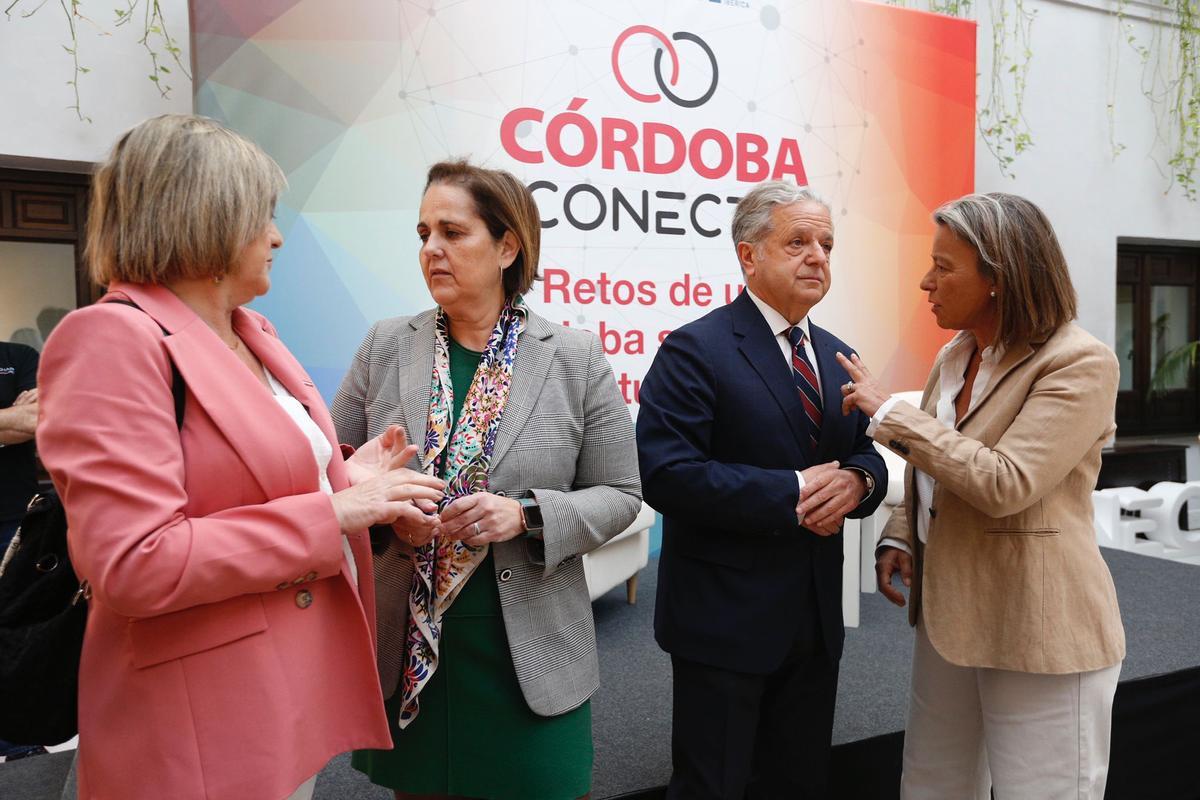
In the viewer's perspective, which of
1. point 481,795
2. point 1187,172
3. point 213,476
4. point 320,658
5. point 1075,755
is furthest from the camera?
point 1187,172

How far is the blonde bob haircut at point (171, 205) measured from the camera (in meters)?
1.15

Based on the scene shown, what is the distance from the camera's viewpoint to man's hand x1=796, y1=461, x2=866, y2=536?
5.83 ft

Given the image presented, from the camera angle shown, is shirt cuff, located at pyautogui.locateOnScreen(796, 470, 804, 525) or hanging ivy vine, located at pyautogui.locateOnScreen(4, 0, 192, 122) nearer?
shirt cuff, located at pyautogui.locateOnScreen(796, 470, 804, 525)

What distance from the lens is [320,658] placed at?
1250mm

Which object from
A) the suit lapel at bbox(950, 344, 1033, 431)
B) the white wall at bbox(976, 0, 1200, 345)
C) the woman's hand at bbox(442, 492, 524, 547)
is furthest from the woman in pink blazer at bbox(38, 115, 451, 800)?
the white wall at bbox(976, 0, 1200, 345)

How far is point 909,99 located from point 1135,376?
12.5ft

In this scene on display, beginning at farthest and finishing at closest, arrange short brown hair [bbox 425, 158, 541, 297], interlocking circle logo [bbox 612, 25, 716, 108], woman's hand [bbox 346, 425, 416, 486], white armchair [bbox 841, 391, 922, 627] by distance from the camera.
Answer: interlocking circle logo [bbox 612, 25, 716, 108], white armchair [bbox 841, 391, 922, 627], short brown hair [bbox 425, 158, 541, 297], woman's hand [bbox 346, 425, 416, 486]

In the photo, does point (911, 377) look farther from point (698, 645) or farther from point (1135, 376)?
point (698, 645)

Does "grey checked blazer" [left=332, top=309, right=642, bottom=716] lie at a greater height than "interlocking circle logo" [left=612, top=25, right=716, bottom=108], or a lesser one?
lesser

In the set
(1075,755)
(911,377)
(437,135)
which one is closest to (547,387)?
(1075,755)

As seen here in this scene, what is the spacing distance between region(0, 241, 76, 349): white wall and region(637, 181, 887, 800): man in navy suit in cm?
339

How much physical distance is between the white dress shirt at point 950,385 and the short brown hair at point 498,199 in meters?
0.99

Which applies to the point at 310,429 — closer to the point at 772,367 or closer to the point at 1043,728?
the point at 772,367

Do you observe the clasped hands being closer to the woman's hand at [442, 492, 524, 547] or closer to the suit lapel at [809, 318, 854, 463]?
the woman's hand at [442, 492, 524, 547]
